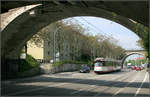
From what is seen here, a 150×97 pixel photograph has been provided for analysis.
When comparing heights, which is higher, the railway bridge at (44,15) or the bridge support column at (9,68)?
the railway bridge at (44,15)

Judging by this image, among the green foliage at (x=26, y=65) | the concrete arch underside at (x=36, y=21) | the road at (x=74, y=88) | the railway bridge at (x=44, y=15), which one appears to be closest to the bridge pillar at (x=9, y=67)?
the railway bridge at (x=44, y=15)

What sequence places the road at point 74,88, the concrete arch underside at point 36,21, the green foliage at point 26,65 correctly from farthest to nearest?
the green foliage at point 26,65
the concrete arch underside at point 36,21
the road at point 74,88

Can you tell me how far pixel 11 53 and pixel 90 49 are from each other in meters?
48.9

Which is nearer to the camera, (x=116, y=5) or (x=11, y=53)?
(x=116, y=5)

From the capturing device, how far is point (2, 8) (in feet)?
58.3

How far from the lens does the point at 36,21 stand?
2792cm

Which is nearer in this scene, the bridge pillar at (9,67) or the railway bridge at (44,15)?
the railway bridge at (44,15)

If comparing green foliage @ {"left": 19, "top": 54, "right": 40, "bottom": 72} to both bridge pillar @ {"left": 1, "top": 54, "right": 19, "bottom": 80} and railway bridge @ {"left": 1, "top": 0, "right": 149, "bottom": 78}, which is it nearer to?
bridge pillar @ {"left": 1, "top": 54, "right": 19, "bottom": 80}

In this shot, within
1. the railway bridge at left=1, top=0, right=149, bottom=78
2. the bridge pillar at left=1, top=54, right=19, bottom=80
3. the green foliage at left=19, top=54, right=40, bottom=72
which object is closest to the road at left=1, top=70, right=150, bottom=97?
the bridge pillar at left=1, top=54, right=19, bottom=80

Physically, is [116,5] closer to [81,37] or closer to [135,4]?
[135,4]

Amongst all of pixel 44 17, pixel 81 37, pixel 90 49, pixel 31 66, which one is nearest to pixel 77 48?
pixel 81 37

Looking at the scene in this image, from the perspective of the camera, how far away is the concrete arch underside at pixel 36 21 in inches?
908

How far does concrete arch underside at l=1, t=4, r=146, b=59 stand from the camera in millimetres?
23067

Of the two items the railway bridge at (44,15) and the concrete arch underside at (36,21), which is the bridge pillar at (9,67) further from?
the concrete arch underside at (36,21)
